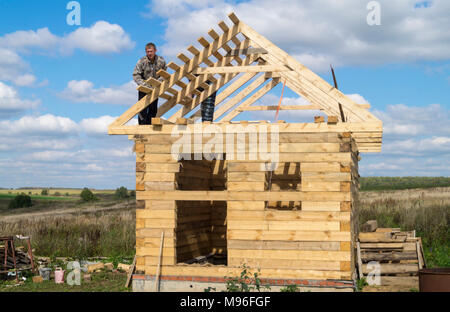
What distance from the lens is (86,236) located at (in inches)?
757

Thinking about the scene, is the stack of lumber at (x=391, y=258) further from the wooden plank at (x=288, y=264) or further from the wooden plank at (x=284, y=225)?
the wooden plank at (x=284, y=225)

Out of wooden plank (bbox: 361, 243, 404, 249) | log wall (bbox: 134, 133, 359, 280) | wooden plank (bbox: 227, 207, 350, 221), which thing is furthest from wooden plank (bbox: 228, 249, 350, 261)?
wooden plank (bbox: 361, 243, 404, 249)

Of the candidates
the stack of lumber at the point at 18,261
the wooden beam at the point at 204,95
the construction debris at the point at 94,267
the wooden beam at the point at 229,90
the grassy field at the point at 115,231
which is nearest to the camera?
the wooden beam at the point at 204,95

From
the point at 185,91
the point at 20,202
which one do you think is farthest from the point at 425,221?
the point at 20,202

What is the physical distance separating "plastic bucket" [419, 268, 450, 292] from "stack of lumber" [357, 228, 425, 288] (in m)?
1.97

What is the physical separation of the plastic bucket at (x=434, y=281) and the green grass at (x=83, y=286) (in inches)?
239

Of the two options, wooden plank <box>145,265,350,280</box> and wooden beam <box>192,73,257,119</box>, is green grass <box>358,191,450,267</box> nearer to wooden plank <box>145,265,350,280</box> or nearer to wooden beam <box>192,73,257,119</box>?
wooden plank <box>145,265,350,280</box>

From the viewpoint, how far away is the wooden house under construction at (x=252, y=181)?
971 cm

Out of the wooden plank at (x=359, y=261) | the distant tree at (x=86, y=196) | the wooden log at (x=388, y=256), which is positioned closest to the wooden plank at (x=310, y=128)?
the wooden plank at (x=359, y=261)

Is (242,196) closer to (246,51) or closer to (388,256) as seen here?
(246,51)

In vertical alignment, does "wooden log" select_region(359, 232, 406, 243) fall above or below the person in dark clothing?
below

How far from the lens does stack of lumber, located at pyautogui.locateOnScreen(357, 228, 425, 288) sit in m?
11.3

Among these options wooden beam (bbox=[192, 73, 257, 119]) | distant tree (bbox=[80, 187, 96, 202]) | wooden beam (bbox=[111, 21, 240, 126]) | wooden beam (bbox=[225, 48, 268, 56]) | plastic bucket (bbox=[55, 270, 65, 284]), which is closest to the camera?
wooden beam (bbox=[111, 21, 240, 126])

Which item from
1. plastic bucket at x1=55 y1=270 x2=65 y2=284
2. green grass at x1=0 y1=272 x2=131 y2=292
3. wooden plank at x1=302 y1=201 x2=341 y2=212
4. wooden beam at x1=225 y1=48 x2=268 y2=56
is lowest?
green grass at x1=0 y1=272 x2=131 y2=292
